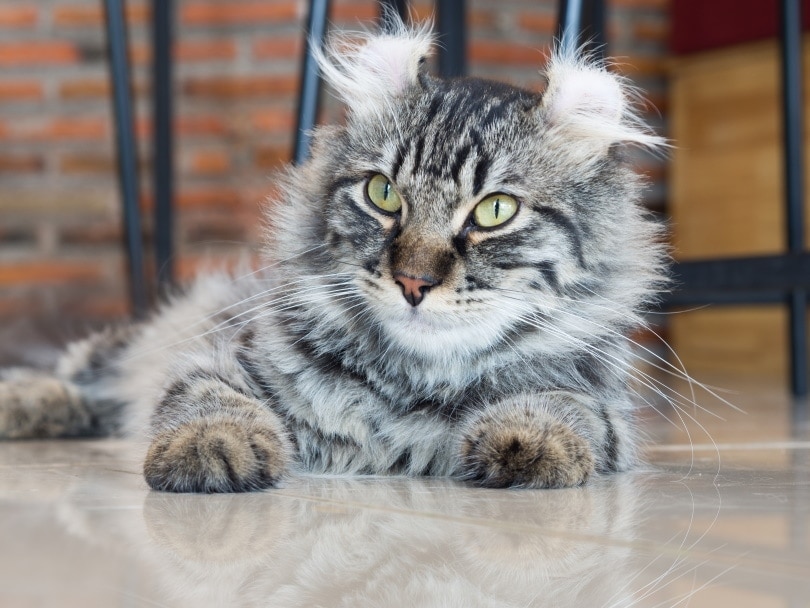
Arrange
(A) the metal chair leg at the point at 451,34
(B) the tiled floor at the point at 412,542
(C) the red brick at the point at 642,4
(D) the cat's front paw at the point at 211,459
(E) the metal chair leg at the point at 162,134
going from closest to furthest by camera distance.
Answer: (B) the tiled floor at the point at 412,542, (D) the cat's front paw at the point at 211,459, (A) the metal chair leg at the point at 451,34, (E) the metal chair leg at the point at 162,134, (C) the red brick at the point at 642,4

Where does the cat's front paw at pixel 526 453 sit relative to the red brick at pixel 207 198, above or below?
below

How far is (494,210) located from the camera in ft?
4.48

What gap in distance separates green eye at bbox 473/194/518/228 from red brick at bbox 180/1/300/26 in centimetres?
243

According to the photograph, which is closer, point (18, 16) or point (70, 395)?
point (70, 395)

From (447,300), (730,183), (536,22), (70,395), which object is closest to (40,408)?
(70,395)

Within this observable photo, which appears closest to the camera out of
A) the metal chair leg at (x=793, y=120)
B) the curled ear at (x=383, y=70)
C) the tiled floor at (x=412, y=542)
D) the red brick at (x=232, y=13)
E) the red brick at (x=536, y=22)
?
the tiled floor at (x=412, y=542)

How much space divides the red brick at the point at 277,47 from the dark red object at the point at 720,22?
4.94ft

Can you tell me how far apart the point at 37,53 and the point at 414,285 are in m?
2.82

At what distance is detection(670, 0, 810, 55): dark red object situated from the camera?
3605 millimetres

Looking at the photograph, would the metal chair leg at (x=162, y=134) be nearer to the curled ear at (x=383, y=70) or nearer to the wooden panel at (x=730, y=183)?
the curled ear at (x=383, y=70)

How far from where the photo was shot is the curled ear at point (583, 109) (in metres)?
1.45

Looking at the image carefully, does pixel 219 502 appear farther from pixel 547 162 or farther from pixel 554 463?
pixel 547 162

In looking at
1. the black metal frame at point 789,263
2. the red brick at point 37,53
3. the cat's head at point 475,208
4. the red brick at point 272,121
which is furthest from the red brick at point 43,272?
the cat's head at point 475,208

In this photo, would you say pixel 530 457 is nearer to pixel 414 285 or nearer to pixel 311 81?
pixel 414 285
